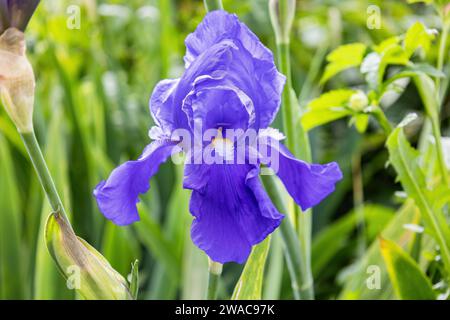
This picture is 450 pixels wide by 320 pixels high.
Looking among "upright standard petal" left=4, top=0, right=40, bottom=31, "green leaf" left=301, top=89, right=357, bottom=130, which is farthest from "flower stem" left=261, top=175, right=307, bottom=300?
"upright standard petal" left=4, top=0, right=40, bottom=31

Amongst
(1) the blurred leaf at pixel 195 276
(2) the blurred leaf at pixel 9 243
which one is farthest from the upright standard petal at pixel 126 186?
(2) the blurred leaf at pixel 9 243

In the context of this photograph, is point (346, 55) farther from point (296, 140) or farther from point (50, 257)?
point (50, 257)

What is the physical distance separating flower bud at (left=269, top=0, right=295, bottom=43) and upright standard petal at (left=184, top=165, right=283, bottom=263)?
19 cm

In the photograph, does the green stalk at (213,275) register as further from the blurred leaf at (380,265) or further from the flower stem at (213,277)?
the blurred leaf at (380,265)

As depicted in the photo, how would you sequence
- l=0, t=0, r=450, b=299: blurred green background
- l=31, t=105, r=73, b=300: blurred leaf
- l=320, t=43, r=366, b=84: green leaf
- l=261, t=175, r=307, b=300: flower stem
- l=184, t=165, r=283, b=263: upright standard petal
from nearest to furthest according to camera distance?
l=184, t=165, r=283, b=263: upright standard petal, l=261, t=175, r=307, b=300: flower stem, l=320, t=43, r=366, b=84: green leaf, l=31, t=105, r=73, b=300: blurred leaf, l=0, t=0, r=450, b=299: blurred green background

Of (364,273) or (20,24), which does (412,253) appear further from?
(20,24)

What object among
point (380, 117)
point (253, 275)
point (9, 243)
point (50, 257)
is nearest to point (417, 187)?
point (380, 117)

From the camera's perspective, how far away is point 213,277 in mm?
517

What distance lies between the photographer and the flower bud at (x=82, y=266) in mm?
488

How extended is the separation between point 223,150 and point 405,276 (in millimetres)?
303

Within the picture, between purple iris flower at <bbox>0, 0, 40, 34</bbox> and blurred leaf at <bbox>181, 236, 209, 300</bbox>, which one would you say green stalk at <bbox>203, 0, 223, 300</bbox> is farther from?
blurred leaf at <bbox>181, 236, 209, 300</bbox>

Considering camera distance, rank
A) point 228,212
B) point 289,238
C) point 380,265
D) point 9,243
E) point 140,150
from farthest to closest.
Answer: point 140,150, point 9,243, point 380,265, point 289,238, point 228,212

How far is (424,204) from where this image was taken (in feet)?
2.04

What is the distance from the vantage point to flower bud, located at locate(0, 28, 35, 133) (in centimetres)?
48
